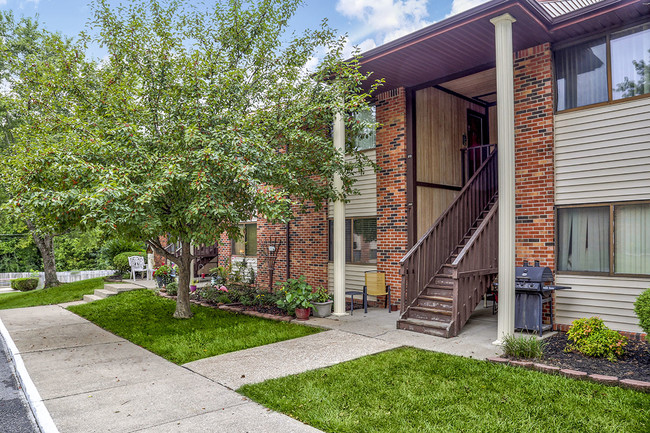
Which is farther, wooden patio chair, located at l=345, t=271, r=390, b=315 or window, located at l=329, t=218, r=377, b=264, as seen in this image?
window, located at l=329, t=218, r=377, b=264

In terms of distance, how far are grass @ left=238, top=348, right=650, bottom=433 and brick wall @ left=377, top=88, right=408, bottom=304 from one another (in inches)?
172

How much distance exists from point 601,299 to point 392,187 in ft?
15.2

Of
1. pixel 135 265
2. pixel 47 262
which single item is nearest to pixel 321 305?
pixel 135 265

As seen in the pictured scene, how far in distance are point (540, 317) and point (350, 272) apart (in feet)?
16.2

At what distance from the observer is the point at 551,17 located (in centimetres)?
721

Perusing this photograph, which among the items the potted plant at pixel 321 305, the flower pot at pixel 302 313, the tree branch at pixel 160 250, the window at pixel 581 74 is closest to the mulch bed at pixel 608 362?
the window at pixel 581 74

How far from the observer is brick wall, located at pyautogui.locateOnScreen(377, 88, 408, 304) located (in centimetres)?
986

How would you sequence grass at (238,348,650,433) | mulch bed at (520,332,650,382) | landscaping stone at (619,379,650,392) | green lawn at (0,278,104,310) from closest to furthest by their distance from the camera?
grass at (238,348,650,433), landscaping stone at (619,379,650,392), mulch bed at (520,332,650,382), green lawn at (0,278,104,310)

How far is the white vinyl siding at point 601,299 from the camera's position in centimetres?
674

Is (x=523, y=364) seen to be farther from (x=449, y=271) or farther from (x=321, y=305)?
(x=321, y=305)

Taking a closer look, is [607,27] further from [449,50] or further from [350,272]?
[350,272]

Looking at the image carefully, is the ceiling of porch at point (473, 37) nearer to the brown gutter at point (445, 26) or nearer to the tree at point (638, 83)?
the brown gutter at point (445, 26)

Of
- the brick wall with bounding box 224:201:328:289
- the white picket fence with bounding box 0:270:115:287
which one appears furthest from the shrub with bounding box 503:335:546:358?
the white picket fence with bounding box 0:270:115:287

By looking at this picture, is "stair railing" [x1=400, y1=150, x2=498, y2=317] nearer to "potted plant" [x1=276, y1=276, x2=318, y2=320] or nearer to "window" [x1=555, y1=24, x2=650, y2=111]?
"potted plant" [x1=276, y1=276, x2=318, y2=320]
